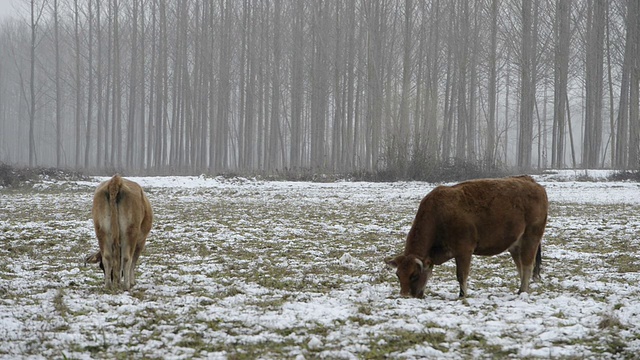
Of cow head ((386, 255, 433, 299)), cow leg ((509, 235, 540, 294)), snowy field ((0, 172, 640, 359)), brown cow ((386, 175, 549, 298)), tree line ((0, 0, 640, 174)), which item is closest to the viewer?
snowy field ((0, 172, 640, 359))

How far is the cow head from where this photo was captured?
676 centimetres

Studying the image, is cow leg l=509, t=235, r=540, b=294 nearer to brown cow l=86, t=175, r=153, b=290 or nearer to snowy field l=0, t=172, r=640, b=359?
snowy field l=0, t=172, r=640, b=359

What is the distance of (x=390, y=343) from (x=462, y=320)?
3.02ft

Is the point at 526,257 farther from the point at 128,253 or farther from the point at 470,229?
the point at 128,253

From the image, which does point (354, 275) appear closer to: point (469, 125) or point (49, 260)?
point (49, 260)

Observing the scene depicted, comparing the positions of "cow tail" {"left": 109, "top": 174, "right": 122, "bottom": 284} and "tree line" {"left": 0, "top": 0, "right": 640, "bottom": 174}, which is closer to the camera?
"cow tail" {"left": 109, "top": 174, "right": 122, "bottom": 284}

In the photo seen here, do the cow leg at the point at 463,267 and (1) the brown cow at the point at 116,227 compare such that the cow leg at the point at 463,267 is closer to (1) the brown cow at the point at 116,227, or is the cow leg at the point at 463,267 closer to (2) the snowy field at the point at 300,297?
(2) the snowy field at the point at 300,297

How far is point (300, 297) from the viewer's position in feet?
22.4

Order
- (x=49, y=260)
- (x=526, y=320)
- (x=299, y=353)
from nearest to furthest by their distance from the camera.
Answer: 1. (x=299, y=353)
2. (x=526, y=320)
3. (x=49, y=260)

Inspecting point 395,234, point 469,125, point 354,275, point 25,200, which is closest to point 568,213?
point 395,234

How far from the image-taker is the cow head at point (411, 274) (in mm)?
6758

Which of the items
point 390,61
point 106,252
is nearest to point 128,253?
point 106,252

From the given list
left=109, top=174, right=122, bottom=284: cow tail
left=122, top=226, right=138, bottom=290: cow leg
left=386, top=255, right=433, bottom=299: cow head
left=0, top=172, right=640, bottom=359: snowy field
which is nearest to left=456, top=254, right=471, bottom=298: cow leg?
left=0, top=172, right=640, bottom=359: snowy field

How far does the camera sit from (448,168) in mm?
30141
